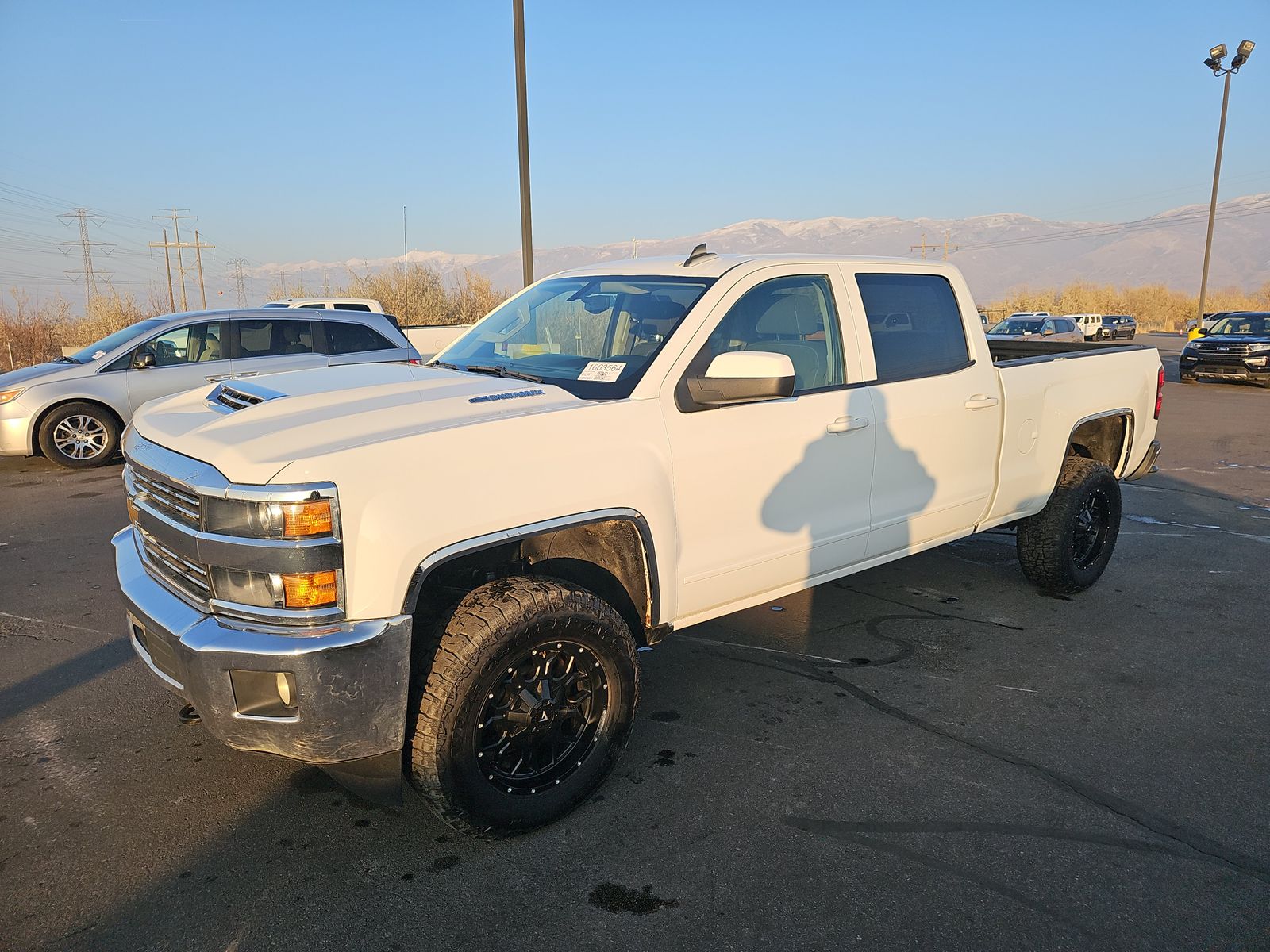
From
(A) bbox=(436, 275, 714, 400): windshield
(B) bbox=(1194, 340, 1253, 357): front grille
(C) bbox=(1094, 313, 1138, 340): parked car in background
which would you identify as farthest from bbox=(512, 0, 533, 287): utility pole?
(C) bbox=(1094, 313, 1138, 340): parked car in background

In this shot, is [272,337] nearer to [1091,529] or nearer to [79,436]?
[79,436]

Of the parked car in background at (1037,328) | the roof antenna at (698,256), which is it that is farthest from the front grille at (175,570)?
the parked car in background at (1037,328)

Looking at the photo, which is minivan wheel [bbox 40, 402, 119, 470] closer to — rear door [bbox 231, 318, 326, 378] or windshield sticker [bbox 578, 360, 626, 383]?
rear door [bbox 231, 318, 326, 378]

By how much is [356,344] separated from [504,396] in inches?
324

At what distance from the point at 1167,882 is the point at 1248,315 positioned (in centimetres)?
2325

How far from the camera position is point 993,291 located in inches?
7549

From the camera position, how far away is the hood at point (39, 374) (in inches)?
384

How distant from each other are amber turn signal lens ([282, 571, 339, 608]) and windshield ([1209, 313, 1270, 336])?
23.6 metres

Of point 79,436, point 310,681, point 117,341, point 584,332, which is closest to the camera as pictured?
point 310,681

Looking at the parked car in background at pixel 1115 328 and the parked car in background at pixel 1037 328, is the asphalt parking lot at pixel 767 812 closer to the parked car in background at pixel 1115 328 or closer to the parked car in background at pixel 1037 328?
the parked car in background at pixel 1037 328

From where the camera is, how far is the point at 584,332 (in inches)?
157

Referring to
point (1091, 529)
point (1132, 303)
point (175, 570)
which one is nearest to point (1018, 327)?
point (1091, 529)

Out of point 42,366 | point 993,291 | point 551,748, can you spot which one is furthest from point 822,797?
point 993,291

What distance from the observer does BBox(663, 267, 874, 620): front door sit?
3.45m
